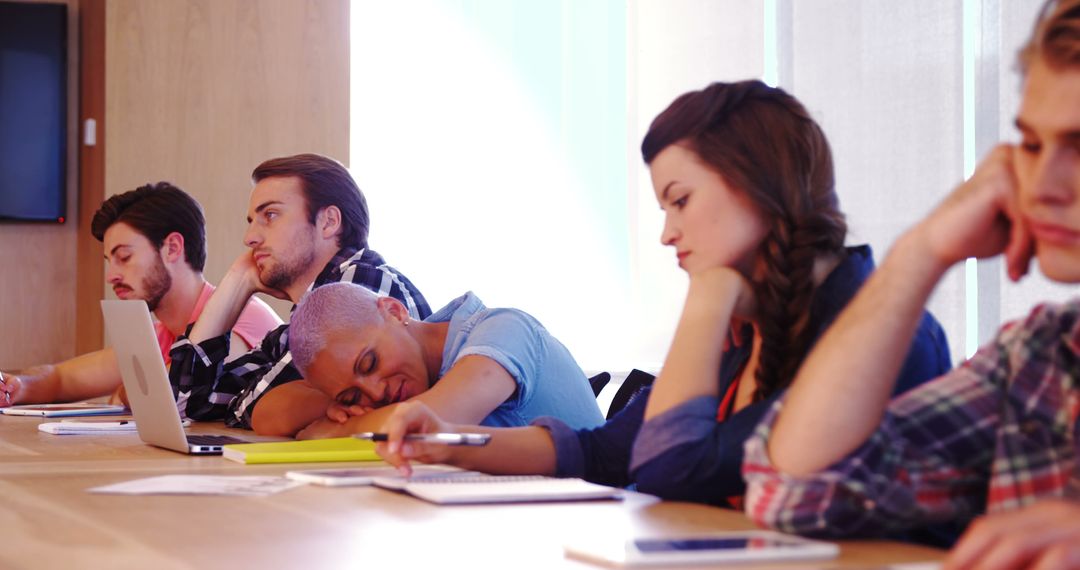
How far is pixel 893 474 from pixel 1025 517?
29 centimetres

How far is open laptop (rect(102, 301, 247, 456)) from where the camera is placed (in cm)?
215

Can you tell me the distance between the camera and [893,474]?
3.78ft

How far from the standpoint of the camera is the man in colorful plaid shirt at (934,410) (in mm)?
1108

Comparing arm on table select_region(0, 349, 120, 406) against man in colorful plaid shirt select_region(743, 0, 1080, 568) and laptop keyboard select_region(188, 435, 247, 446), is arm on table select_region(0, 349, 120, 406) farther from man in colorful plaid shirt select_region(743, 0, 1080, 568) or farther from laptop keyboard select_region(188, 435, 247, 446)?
man in colorful plaid shirt select_region(743, 0, 1080, 568)

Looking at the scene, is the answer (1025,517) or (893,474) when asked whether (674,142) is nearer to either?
(893,474)

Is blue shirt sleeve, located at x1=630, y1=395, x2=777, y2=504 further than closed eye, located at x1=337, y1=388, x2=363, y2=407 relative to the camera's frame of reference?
No

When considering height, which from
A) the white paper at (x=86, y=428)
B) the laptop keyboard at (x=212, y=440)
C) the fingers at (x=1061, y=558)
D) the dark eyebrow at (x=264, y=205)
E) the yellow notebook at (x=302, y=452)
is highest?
the dark eyebrow at (x=264, y=205)

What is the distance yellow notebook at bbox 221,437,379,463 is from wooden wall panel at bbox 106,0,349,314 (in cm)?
285

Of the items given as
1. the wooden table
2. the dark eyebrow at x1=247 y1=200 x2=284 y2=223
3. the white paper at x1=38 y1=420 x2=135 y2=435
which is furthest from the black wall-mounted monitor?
the wooden table

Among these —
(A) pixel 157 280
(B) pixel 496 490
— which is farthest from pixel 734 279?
(A) pixel 157 280

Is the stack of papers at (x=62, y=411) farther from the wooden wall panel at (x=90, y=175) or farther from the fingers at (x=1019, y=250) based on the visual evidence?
the fingers at (x=1019, y=250)

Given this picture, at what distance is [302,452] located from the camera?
2.00 meters

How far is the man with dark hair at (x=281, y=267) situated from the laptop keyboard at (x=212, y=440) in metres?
0.69

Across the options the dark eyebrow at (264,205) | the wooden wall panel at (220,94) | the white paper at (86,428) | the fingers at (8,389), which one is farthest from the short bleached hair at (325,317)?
the wooden wall panel at (220,94)
